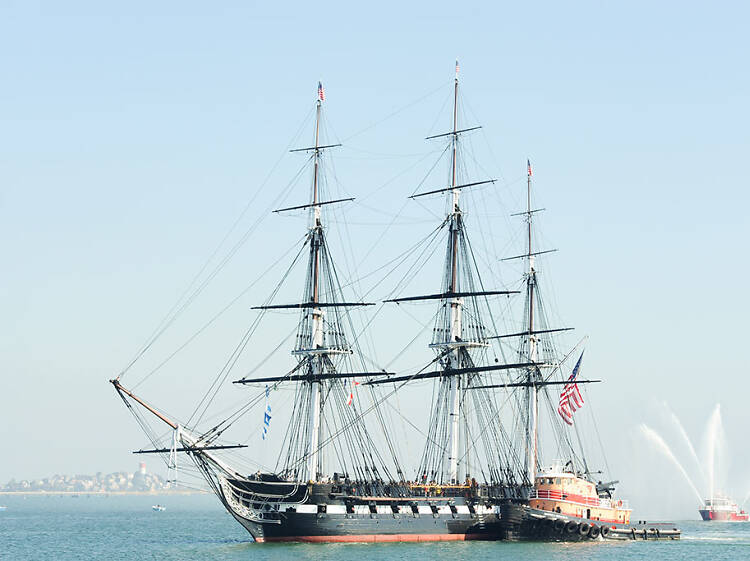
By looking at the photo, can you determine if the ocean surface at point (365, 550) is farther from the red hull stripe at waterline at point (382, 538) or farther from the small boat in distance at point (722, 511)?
the small boat in distance at point (722, 511)

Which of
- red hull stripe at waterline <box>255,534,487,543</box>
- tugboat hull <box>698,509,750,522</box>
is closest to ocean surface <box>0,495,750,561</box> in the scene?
red hull stripe at waterline <box>255,534,487,543</box>

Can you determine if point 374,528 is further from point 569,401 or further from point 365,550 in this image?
point 569,401

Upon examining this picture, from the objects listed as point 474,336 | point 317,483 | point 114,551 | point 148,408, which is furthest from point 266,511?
point 474,336

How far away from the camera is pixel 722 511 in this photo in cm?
19538

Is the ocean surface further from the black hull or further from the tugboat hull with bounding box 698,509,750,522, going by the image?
the tugboat hull with bounding box 698,509,750,522

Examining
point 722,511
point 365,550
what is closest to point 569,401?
point 365,550

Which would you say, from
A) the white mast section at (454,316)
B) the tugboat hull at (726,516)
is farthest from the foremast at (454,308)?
the tugboat hull at (726,516)

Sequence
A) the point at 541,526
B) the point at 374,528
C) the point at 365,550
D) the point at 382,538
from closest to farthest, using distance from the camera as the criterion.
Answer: the point at 365,550, the point at 374,528, the point at 382,538, the point at 541,526

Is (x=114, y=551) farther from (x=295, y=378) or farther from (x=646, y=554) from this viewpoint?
(x=646, y=554)

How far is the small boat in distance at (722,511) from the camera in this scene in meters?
194

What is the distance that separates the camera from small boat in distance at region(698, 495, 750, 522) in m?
194

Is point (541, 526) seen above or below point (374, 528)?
above

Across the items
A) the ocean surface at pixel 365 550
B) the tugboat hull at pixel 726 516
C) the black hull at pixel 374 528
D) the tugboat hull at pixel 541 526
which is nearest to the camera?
the ocean surface at pixel 365 550

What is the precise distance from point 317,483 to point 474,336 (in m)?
26.6
